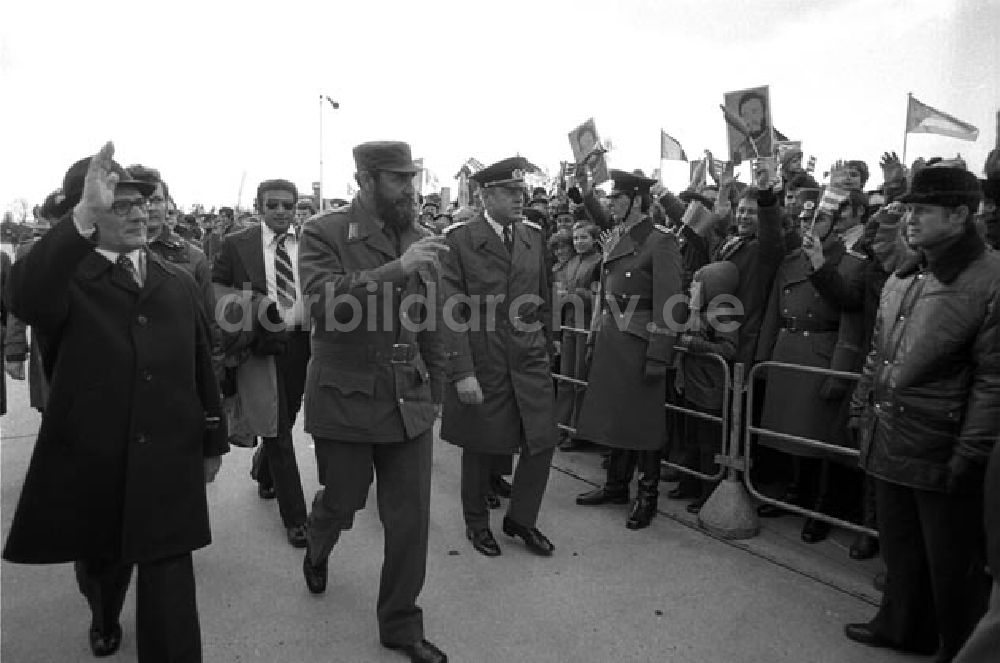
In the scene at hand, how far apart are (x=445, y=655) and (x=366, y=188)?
2130mm

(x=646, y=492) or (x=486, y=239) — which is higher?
(x=486, y=239)

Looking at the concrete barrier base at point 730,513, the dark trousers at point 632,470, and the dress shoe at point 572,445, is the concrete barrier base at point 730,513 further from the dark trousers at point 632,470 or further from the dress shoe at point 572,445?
the dress shoe at point 572,445

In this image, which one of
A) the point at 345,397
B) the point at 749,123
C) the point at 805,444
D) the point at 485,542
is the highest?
the point at 749,123

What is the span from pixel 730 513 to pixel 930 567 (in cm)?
161

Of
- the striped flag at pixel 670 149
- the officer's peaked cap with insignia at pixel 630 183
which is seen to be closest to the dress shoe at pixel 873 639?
the officer's peaked cap with insignia at pixel 630 183

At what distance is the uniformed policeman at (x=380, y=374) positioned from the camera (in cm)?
334

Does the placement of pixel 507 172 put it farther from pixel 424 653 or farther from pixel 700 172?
pixel 700 172

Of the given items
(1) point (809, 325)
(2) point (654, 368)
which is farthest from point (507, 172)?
(1) point (809, 325)

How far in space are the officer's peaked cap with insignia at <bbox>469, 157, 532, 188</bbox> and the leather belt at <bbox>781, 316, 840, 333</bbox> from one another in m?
2.01

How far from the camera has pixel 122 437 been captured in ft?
8.65

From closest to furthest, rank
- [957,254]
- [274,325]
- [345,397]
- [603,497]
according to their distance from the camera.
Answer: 1. [957,254]
2. [345,397]
3. [274,325]
4. [603,497]

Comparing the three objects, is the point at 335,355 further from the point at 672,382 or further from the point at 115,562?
the point at 672,382

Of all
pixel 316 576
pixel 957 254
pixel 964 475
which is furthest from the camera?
pixel 316 576

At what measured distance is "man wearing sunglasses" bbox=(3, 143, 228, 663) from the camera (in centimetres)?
256
